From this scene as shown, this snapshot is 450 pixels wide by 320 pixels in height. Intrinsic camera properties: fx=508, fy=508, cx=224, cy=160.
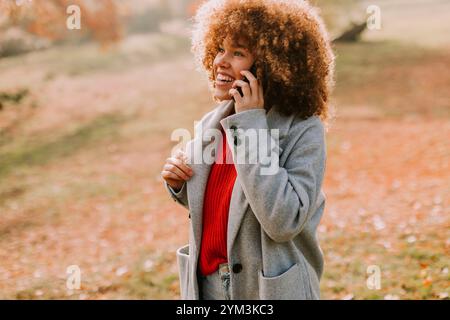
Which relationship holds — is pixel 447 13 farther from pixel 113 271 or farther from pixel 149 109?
pixel 113 271

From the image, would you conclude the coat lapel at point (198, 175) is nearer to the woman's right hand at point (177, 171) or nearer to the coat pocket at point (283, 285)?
the woman's right hand at point (177, 171)

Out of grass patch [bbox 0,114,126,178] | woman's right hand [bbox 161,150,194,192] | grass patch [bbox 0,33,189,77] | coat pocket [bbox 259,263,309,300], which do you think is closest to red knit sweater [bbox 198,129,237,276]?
woman's right hand [bbox 161,150,194,192]

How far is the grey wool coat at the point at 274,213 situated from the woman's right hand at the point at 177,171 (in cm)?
4

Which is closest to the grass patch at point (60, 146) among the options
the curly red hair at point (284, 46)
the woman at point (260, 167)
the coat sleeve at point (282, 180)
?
the woman at point (260, 167)

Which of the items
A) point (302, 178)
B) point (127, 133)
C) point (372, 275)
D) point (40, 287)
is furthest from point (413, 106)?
point (302, 178)

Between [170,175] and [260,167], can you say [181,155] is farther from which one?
[260,167]

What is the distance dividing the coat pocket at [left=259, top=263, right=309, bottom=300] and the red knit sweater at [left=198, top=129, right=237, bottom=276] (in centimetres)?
22

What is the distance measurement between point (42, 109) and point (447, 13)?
629 inches

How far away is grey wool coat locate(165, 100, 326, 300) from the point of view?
1.98 meters

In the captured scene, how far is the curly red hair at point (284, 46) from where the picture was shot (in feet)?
7.34

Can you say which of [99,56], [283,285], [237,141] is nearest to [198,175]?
[237,141]

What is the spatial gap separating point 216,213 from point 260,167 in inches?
14.6

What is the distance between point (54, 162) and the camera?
11.0 m

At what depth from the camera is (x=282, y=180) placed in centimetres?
198
